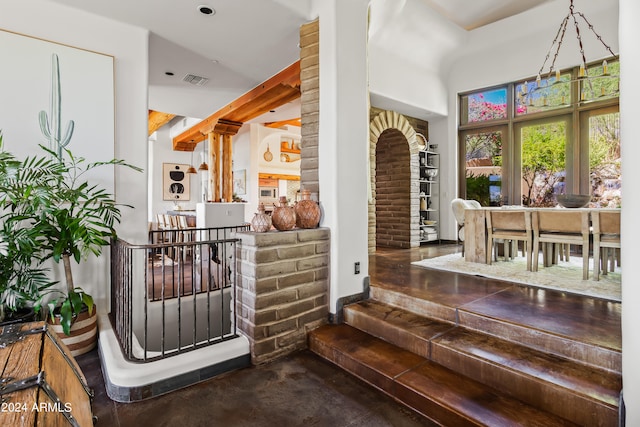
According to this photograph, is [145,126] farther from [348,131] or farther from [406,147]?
[406,147]

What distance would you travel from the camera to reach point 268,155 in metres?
9.95

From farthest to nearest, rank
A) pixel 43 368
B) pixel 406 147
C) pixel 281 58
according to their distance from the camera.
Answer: pixel 406 147, pixel 281 58, pixel 43 368

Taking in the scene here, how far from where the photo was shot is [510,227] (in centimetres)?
354

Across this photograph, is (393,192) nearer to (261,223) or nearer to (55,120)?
(261,223)

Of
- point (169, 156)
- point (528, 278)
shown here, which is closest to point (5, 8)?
point (528, 278)

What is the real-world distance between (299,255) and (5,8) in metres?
2.94

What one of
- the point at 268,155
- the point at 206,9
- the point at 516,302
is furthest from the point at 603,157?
the point at 268,155

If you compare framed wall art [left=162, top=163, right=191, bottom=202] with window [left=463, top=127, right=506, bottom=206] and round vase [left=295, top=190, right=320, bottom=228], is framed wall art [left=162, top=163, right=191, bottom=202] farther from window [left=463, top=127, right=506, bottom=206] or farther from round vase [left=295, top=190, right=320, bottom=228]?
round vase [left=295, top=190, right=320, bottom=228]

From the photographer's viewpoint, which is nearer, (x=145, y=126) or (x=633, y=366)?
(x=633, y=366)

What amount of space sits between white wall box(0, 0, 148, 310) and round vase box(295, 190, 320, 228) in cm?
149

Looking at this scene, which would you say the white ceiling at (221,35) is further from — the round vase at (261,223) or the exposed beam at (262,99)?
the round vase at (261,223)

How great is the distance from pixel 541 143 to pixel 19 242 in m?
6.61

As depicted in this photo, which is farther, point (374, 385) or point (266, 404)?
point (374, 385)

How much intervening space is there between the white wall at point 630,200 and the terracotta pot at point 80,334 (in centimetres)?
321
